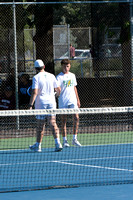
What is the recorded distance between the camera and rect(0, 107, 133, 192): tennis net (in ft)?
24.1

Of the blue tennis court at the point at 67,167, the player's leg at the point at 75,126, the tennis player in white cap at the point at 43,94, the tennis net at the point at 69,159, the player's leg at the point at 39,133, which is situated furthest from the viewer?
the player's leg at the point at 75,126

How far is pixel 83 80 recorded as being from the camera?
722 inches


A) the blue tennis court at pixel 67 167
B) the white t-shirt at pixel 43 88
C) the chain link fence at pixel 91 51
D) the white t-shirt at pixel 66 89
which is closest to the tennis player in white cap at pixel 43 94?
the white t-shirt at pixel 43 88

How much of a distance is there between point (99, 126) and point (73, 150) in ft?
11.3

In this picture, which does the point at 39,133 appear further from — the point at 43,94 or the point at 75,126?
the point at 75,126

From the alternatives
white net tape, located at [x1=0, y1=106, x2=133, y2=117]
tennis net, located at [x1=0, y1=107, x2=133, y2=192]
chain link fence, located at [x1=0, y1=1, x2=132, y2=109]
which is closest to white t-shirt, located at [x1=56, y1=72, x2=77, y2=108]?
tennis net, located at [x1=0, y1=107, x2=133, y2=192]

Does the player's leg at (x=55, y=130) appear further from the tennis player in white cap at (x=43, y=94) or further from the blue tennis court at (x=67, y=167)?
the blue tennis court at (x=67, y=167)

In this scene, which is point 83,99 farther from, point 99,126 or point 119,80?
point 99,126

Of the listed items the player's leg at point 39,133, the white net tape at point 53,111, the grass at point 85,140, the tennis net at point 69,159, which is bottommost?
the grass at point 85,140

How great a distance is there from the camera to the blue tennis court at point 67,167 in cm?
725

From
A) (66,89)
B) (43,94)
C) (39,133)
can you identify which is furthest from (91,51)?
(39,133)

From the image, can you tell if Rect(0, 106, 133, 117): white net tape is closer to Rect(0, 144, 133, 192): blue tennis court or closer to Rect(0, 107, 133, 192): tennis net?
Rect(0, 107, 133, 192): tennis net

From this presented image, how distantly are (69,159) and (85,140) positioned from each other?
2.65 m

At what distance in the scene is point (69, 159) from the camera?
9.45 metres
